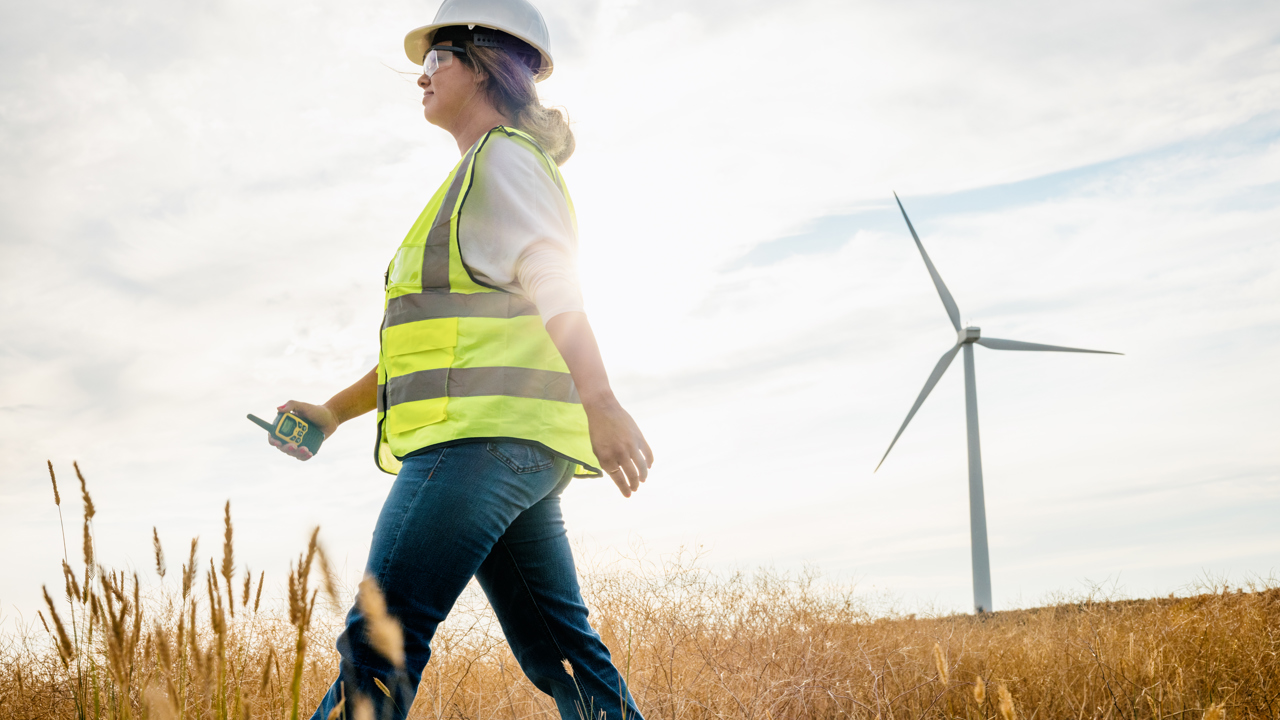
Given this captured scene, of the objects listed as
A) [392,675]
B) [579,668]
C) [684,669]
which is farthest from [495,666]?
[392,675]

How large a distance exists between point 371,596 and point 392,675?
947mm

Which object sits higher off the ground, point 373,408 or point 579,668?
point 373,408

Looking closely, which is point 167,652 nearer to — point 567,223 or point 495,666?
point 567,223

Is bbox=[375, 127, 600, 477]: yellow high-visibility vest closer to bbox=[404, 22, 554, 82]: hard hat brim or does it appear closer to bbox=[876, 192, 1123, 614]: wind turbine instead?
bbox=[404, 22, 554, 82]: hard hat brim

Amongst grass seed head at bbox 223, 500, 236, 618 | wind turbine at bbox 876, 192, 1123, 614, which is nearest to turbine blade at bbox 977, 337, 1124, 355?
wind turbine at bbox 876, 192, 1123, 614

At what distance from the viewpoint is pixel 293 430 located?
231 centimetres

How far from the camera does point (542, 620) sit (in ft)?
6.52

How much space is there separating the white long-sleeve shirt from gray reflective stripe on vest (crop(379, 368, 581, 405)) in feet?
0.47

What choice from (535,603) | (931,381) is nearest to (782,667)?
(535,603)

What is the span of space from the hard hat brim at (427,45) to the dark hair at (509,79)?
0.9 inches

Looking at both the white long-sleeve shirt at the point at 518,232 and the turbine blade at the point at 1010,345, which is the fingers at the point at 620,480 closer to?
the white long-sleeve shirt at the point at 518,232

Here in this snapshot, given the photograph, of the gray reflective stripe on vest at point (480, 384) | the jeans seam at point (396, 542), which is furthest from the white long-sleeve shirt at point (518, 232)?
the jeans seam at point (396, 542)

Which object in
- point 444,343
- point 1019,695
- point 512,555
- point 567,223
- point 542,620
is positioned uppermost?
point 567,223

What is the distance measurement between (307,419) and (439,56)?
1063mm
